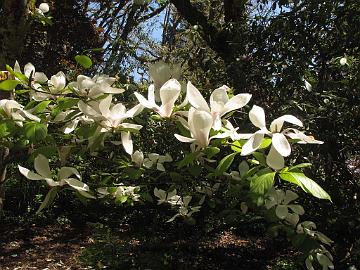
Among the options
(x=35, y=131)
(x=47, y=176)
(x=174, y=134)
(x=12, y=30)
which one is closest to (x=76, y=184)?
(x=47, y=176)

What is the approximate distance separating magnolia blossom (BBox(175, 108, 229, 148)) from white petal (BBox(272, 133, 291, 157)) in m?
0.11

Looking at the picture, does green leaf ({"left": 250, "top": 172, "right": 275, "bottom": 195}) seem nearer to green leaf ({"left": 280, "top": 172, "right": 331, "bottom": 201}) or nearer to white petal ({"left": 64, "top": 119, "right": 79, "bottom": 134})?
green leaf ({"left": 280, "top": 172, "right": 331, "bottom": 201})

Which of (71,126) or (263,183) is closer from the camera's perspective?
(263,183)

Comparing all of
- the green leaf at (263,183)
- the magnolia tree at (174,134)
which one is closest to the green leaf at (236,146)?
the magnolia tree at (174,134)

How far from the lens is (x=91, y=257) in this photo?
445 centimetres

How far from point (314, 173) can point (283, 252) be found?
7.91 ft

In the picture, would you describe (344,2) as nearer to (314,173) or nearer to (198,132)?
(314,173)

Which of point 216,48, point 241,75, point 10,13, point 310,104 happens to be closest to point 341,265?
Answer: point 310,104

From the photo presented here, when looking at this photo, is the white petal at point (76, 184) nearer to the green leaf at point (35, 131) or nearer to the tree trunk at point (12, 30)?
the green leaf at point (35, 131)

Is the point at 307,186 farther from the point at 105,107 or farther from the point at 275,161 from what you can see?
the point at 105,107

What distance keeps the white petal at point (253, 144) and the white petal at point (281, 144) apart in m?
0.03

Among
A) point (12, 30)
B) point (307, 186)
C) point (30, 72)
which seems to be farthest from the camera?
point (12, 30)

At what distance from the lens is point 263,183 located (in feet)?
2.72

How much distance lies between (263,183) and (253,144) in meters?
0.08
